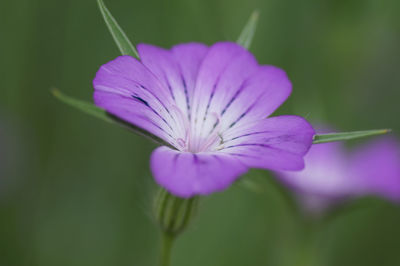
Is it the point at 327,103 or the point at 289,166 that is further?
the point at 327,103

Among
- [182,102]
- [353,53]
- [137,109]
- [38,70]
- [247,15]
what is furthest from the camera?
[247,15]

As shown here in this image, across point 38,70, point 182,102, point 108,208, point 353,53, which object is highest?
point 353,53

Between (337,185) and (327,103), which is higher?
(327,103)

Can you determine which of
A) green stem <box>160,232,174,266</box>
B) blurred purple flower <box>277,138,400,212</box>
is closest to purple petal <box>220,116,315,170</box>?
green stem <box>160,232,174,266</box>

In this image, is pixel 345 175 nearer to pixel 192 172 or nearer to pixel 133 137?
pixel 133 137

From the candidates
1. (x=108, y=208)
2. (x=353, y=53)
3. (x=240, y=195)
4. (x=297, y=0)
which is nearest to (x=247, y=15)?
(x=297, y=0)

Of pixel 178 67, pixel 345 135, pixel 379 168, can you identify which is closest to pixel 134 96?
pixel 178 67

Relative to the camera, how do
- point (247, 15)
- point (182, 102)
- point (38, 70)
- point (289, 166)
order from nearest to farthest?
point (289, 166) → point (182, 102) → point (38, 70) → point (247, 15)

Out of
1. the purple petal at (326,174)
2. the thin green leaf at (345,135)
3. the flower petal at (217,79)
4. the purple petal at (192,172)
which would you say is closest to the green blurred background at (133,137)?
the purple petal at (326,174)

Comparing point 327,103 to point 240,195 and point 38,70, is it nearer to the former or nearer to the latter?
point 240,195
